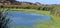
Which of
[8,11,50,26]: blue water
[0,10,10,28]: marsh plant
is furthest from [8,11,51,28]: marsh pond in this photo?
[0,10,10,28]: marsh plant

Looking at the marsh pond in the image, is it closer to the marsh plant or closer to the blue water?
the blue water

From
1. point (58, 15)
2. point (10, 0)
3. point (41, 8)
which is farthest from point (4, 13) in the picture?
point (10, 0)

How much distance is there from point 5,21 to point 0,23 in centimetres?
23

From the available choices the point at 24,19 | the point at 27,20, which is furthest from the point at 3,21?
the point at 24,19

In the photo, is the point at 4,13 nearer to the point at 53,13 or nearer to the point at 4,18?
the point at 4,18

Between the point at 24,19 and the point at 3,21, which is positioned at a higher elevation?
the point at 3,21

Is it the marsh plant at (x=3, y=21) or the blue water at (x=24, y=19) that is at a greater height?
the marsh plant at (x=3, y=21)

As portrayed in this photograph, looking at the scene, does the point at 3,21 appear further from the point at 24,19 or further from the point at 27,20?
the point at 24,19

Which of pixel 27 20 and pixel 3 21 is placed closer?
pixel 3 21

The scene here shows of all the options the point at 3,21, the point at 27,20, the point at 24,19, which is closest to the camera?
the point at 3,21

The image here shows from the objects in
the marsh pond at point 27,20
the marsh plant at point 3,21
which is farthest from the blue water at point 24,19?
the marsh plant at point 3,21

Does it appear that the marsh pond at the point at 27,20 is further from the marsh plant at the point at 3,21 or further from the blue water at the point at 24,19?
the marsh plant at the point at 3,21

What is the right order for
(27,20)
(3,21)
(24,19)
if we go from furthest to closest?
(24,19)
(27,20)
(3,21)

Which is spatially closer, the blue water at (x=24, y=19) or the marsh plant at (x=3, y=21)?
the marsh plant at (x=3, y=21)
